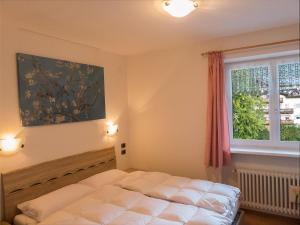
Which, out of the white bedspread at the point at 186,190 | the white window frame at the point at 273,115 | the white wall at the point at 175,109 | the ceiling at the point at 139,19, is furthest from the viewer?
the white wall at the point at 175,109

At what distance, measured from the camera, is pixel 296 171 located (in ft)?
9.24

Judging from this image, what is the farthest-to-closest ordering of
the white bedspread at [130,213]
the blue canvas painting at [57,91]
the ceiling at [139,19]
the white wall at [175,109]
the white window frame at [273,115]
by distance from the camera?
the white wall at [175,109], the white window frame at [273,115], the blue canvas painting at [57,91], the ceiling at [139,19], the white bedspread at [130,213]

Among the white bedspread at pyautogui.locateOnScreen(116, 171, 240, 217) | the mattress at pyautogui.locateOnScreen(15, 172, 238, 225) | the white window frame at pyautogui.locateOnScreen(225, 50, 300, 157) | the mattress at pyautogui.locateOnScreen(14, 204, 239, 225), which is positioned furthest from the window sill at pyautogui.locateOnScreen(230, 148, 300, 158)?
the mattress at pyautogui.locateOnScreen(14, 204, 239, 225)

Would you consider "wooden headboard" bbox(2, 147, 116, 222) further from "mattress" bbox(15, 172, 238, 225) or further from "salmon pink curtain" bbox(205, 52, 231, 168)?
"salmon pink curtain" bbox(205, 52, 231, 168)

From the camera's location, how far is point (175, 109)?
3.49m

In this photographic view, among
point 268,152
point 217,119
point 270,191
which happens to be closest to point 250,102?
point 217,119

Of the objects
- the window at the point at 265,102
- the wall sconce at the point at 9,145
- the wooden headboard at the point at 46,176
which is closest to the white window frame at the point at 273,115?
the window at the point at 265,102

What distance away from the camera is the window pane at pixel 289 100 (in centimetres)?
295

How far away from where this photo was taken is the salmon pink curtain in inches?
119

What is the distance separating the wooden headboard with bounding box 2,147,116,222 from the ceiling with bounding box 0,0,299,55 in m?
1.46

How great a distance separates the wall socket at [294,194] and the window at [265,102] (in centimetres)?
49

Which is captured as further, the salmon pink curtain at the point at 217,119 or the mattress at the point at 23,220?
the salmon pink curtain at the point at 217,119

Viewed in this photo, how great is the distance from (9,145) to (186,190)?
1.78 m

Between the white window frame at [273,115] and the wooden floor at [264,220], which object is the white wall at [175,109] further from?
the wooden floor at [264,220]
